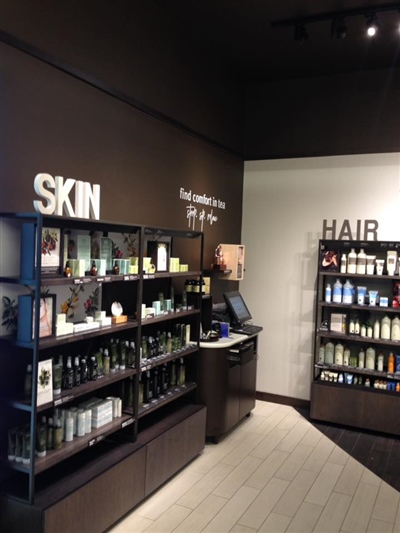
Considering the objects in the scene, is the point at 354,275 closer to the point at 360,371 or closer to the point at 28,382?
the point at 360,371

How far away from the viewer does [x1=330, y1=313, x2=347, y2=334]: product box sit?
5.29 m

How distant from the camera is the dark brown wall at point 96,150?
2.68m

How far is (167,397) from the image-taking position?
148 inches

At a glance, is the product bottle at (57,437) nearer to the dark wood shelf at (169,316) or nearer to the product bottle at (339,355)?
the dark wood shelf at (169,316)

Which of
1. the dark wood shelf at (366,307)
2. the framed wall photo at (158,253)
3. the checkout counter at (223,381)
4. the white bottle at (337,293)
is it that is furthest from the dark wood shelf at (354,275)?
the framed wall photo at (158,253)

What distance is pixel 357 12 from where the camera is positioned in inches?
160

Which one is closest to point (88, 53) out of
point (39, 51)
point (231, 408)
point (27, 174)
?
point (39, 51)

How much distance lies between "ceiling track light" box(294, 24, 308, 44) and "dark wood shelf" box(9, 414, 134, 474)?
11.8 ft

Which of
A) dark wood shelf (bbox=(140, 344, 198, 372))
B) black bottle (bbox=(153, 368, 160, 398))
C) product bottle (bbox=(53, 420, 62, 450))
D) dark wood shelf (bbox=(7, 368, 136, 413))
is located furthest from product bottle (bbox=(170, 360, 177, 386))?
product bottle (bbox=(53, 420, 62, 450))

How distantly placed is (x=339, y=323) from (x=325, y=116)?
245cm

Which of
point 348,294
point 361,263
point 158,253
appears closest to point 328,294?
point 348,294

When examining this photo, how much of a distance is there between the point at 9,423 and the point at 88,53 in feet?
8.01

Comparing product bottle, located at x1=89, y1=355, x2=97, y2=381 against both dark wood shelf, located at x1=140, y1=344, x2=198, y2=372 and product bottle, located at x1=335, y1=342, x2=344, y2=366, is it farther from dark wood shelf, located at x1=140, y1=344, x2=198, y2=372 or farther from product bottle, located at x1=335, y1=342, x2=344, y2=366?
product bottle, located at x1=335, y1=342, x2=344, y2=366

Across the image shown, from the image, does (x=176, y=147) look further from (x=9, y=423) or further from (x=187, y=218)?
→ (x=9, y=423)
